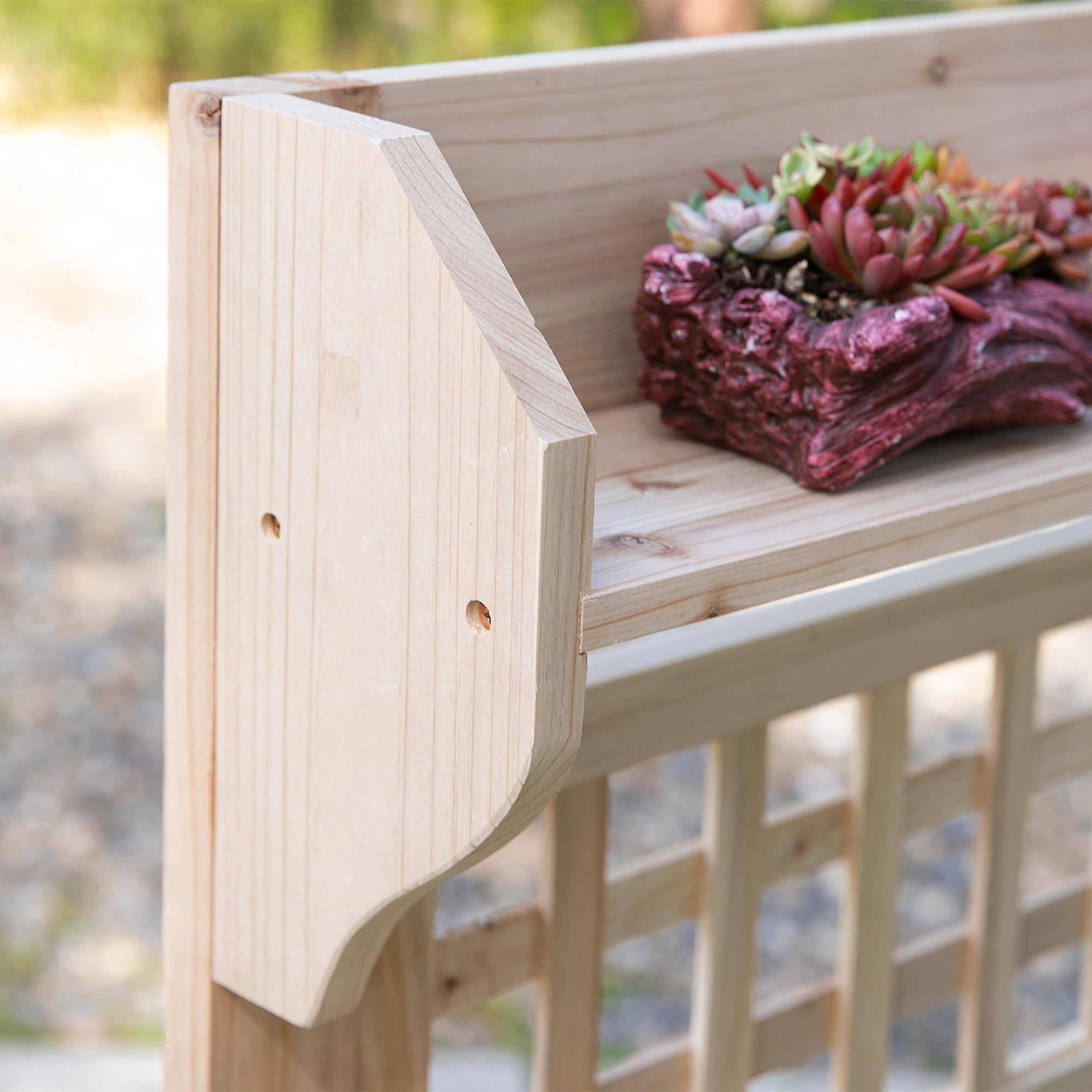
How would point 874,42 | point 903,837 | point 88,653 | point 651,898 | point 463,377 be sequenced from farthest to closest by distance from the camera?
1. point 88,653
2. point 903,837
3. point 651,898
4. point 874,42
5. point 463,377

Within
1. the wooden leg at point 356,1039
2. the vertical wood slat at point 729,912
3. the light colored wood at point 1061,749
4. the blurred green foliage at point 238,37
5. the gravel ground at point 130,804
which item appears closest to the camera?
the wooden leg at point 356,1039

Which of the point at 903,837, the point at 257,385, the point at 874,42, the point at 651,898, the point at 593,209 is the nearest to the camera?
the point at 257,385

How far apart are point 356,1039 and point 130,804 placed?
198 centimetres

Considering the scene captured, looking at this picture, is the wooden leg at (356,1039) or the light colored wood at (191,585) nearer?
the light colored wood at (191,585)

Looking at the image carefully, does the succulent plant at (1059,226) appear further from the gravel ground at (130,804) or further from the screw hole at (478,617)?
the gravel ground at (130,804)

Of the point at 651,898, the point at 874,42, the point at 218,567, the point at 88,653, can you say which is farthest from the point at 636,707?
the point at 88,653

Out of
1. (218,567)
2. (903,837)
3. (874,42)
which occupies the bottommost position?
(903,837)

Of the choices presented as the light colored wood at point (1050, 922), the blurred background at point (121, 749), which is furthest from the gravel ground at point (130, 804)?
the light colored wood at point (1050, 922)

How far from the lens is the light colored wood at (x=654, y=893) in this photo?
103 cm

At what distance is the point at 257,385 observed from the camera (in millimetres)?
661

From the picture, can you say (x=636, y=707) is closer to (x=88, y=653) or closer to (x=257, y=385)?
(x=257, y=385)

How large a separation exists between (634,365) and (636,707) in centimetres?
22

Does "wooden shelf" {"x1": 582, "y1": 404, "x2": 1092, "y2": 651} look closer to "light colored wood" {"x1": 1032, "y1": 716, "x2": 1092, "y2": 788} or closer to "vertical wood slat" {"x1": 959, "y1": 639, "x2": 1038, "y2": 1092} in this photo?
"vertical wood slat" {"x1": 959, "y1": 639, "x2": 1038, "y2": 1092}

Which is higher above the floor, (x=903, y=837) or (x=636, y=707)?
(x=636, y=707)
